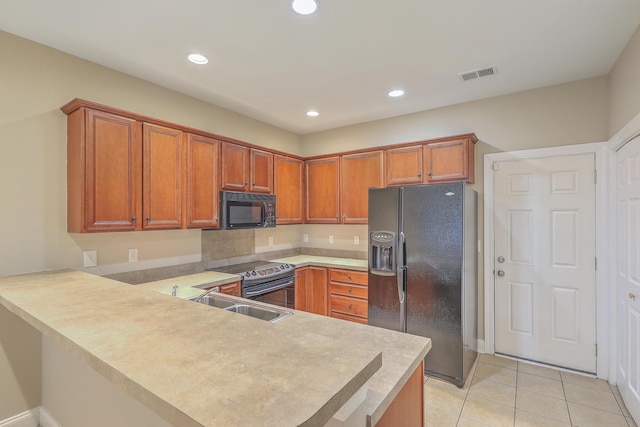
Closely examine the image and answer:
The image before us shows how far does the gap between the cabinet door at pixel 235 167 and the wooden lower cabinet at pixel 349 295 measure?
153 centimetres

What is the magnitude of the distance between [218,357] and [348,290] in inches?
118

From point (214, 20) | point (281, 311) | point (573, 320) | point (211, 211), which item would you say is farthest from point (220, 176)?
point (573, 320)

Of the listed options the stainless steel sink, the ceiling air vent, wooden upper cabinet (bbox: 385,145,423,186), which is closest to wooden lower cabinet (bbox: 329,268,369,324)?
wooden upper cabinet (bbox: 385,145,423,186)

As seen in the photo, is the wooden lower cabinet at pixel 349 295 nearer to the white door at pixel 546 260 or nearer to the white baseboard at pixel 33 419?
the white door at pixel 546 260

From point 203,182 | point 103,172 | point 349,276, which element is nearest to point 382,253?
point 349,276

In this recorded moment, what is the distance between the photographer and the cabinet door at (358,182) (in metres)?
3.87

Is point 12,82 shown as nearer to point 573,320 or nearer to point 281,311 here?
point 281,311

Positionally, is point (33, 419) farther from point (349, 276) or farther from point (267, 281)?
point (349, 276)

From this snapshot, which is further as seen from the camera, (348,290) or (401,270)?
(348,290)

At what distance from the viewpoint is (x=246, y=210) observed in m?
3.46

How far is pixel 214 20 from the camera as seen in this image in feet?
6.75

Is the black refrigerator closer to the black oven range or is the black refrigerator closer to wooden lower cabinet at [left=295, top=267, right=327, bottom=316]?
wooden lower cabinet at [left=295, top=267, right=327, bottom=316]

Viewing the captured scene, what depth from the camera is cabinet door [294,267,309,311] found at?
150 inches

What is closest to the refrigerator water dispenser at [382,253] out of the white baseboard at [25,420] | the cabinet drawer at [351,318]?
the cabinet drawer at [351,318]
